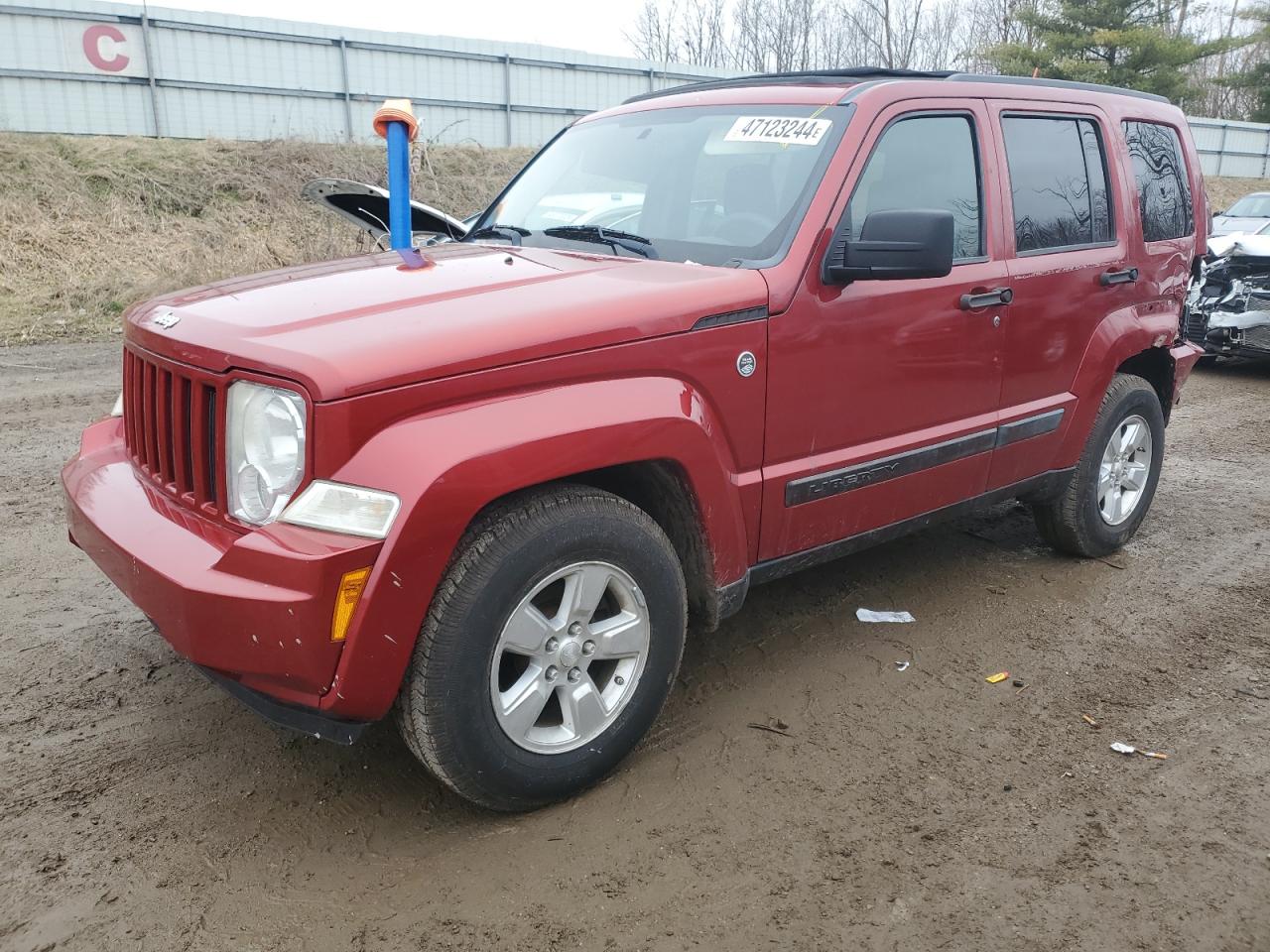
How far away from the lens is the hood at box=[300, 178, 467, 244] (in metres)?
4.79

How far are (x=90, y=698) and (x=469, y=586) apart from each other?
67.3 inches

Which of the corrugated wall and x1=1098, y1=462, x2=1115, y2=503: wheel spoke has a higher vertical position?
the corrugated wall

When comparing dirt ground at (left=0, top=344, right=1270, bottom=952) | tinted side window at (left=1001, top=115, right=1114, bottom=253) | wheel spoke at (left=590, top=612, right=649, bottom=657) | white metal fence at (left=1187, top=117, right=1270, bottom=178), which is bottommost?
dirt ground at (left=0, top=344, right=1270, bottom=952)

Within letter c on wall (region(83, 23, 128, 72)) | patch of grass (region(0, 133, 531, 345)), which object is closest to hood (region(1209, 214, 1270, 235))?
patch of grass (region(0, 133, 531, 345))

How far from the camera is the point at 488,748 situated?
8.73ft

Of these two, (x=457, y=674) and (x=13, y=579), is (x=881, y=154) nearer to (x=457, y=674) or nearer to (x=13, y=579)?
(x=457, y=674)

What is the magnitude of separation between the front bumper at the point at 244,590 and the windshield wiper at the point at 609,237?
5.14 feet

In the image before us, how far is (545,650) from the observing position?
9.05 feet

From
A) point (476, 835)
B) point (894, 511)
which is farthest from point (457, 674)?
point (894, 511)

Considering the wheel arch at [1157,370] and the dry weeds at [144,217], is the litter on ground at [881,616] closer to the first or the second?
the wheel arch at [1157,370]

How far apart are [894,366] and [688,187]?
0.96 metres

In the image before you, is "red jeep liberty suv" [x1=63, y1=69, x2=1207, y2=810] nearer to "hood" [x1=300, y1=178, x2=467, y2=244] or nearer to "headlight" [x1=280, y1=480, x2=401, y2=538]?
"headlight" [x1=280, y1=480, x2=401, y2=538]

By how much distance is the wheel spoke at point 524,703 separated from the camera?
2.71m

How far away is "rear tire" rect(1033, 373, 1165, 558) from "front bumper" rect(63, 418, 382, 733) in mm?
3442
